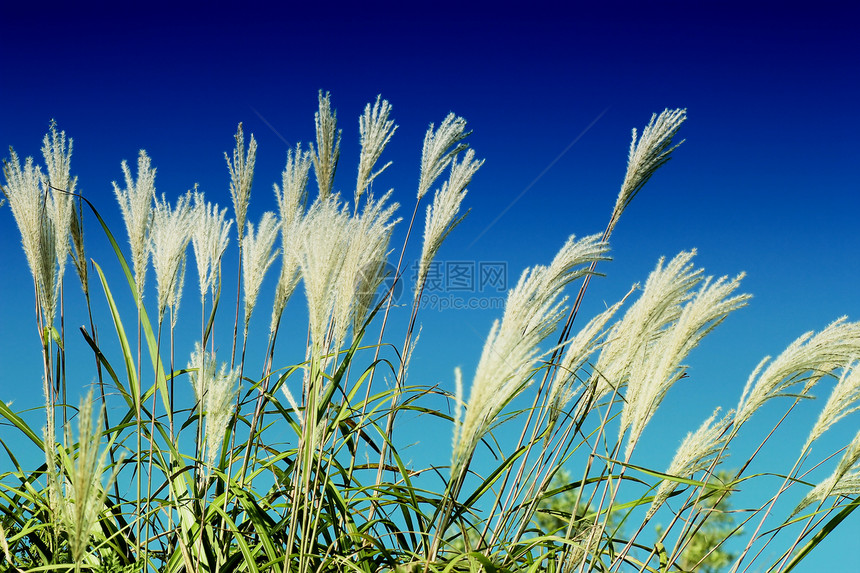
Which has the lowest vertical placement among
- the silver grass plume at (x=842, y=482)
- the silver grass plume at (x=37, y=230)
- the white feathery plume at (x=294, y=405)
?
the silver grass plume at (x=842, y=482)

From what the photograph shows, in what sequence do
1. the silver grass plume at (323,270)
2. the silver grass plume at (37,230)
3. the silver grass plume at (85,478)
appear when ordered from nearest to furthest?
1. the silver grass plume at (85,478)
2. the silver grass plume at (323,270)
3. the silver grass plume at (37,230)

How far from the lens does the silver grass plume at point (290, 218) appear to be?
2.42 m

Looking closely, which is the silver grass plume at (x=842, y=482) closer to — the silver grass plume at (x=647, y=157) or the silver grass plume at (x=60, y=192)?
the silver grass plume at (x=647, y=157)

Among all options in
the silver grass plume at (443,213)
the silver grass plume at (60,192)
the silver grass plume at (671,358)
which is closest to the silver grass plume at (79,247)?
the silver grass plume at (60,192)

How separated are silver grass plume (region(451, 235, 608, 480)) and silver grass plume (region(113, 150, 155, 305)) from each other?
4.67ft

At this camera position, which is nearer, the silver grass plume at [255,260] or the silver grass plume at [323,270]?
A: the silver grass plume at [323,270]

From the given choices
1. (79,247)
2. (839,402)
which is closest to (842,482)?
(839,402)

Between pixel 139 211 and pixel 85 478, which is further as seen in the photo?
pixel 139 211

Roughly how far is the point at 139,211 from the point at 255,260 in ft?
1.49

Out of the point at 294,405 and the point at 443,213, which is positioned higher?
the point at 443,213

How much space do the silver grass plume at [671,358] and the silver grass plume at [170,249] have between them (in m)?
1.60

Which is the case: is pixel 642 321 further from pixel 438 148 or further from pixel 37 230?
pixel 37 230

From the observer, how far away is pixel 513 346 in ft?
5.25

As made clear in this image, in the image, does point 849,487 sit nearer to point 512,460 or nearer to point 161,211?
point 512,460
